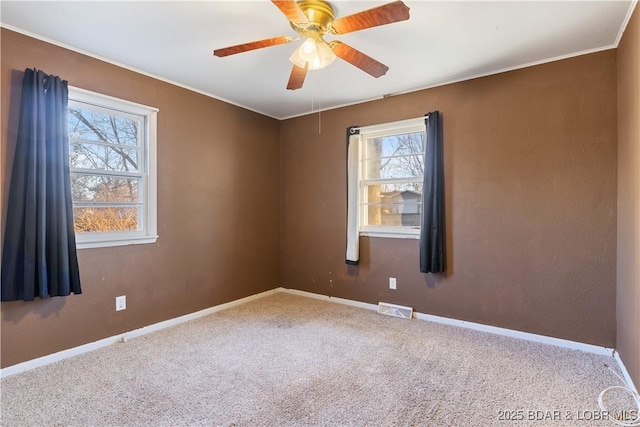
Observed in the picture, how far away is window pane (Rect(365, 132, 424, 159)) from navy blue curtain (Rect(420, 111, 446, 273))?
0.82 feet

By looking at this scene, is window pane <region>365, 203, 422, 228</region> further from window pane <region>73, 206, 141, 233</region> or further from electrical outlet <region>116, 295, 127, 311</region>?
electrical outlet <region>116, 295, 127, 311</region>

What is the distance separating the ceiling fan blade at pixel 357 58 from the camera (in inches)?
80.7

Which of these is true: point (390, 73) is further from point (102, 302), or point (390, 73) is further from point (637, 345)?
point (102, 302)

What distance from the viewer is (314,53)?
2.04 meters

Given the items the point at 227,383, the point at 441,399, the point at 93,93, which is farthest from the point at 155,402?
the point at 93,93

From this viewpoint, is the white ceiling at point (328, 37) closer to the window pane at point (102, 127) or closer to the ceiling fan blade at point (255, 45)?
the ceiling fan blade at point (255, 45)

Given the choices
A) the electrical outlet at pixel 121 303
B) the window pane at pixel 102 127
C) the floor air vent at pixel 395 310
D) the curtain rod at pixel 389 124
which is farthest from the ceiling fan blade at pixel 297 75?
the floor air vent at pixel 395 310

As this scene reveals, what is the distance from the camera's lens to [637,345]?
6.61 ft

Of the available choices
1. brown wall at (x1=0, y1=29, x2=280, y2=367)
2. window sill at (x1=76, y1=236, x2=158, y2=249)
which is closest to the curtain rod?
brown wall at (x1=0, y1=29, x2=280, y2=367)

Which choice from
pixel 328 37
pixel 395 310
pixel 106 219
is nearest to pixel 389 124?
pixel 328 37

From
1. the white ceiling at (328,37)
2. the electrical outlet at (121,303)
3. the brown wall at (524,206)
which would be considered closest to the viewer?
the white ceiling at (328,37)

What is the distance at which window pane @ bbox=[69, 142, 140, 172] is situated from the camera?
106 inches

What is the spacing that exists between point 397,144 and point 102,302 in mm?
3197

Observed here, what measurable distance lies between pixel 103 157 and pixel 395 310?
3.13 metres
